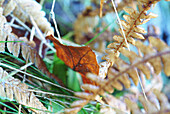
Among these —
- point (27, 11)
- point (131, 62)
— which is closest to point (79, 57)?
point (131, 62)

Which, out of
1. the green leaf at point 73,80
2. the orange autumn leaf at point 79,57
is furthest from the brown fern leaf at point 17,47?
the green leaf at point 73,80

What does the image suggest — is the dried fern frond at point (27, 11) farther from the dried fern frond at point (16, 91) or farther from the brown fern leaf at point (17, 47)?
the dried fern frond at point (16, 91)

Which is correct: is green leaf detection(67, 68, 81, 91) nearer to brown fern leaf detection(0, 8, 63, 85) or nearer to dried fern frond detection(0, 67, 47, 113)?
brown fern leaf detection(0, 8, 63, 85)

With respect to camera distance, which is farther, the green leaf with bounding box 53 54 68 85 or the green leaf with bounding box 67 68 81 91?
the green leaf with bounding box 67 68 81 91

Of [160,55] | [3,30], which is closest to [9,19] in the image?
[3,30]

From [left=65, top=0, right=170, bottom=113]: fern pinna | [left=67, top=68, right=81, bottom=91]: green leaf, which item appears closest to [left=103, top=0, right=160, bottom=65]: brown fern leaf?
[left=65, top=0, right=170, bottom=113]: fern pinna

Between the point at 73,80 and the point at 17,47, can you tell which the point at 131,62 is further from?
the point at 73,80
